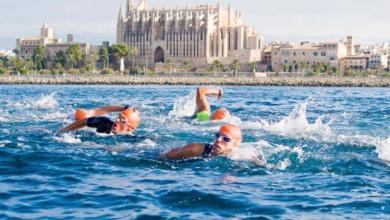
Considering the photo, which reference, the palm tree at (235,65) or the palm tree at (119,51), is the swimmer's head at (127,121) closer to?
the palm tree at (235,65)

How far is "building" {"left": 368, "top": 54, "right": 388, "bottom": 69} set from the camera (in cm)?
18650

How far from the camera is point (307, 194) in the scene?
10.3 meters

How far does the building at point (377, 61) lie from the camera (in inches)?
7343

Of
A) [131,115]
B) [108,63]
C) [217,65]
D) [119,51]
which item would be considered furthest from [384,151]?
[108,63]

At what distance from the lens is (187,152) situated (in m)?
13.0

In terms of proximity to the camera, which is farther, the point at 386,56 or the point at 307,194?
the point at 386,56

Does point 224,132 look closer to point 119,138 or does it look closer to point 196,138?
point 119,138

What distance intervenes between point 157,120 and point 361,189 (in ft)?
45.9

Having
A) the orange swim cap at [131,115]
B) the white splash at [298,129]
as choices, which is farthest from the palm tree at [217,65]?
the orange swim cap at [131,115]

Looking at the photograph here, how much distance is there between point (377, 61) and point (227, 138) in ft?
597

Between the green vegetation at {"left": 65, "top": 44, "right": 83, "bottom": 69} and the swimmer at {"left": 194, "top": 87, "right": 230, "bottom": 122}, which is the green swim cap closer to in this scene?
the swimmer at {"left": 194, "top": 87, "right": 230, "bottom": 122}

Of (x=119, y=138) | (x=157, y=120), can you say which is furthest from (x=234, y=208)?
(x=157, y=120)

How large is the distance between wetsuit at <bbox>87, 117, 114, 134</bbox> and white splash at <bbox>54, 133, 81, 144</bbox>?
1.55 feet

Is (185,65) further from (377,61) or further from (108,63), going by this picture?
(377,61)
